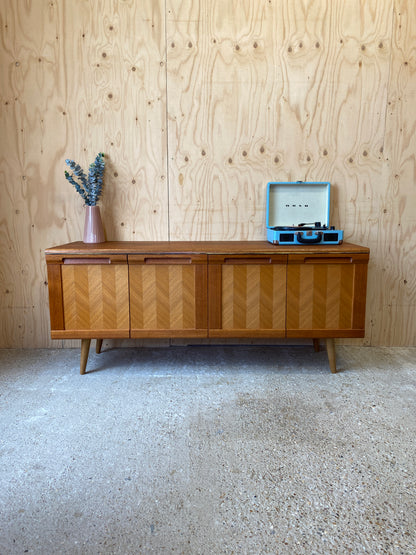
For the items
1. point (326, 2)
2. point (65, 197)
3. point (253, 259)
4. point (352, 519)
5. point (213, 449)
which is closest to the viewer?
point (352, 519)

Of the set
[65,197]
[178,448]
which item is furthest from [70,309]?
[178,448]

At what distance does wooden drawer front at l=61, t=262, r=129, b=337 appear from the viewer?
2.17m

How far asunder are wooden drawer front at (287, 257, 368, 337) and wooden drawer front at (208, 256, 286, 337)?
0.22 feet

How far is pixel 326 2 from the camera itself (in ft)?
7.93

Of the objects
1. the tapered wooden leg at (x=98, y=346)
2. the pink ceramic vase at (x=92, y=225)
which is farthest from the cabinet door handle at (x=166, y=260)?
the tapered wooden leg at (x=98, y=346)

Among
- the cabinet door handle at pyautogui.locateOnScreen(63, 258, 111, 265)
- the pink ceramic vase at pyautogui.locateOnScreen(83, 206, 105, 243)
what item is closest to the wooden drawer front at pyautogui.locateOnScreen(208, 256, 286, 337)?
the cabinet door handle at pyautogui.locateOnScreen(63, 258, 111, 265)

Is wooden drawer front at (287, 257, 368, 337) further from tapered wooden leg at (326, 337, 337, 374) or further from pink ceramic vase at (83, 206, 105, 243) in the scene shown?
pink ceramic vase at (83, 206, 105, 243)

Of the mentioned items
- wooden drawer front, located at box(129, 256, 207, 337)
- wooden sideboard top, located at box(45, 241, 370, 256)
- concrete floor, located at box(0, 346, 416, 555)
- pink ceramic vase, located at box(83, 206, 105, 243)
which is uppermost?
pink ceramic vase, located at box(83, 206, 105, 243)

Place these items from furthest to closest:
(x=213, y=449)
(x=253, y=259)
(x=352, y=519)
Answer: (x=253, y=259) → (x=213, y=449) → (x=352, y=519)

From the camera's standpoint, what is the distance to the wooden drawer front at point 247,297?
2172mm

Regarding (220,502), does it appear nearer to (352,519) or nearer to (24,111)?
(352,519)

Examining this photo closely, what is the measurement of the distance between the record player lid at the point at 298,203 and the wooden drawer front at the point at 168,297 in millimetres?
696

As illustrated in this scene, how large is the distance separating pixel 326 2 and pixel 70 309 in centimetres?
245

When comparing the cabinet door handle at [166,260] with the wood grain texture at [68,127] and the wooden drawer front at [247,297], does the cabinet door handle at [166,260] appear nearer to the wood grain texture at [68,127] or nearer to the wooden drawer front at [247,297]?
the wooden drawer front at [247,297]
